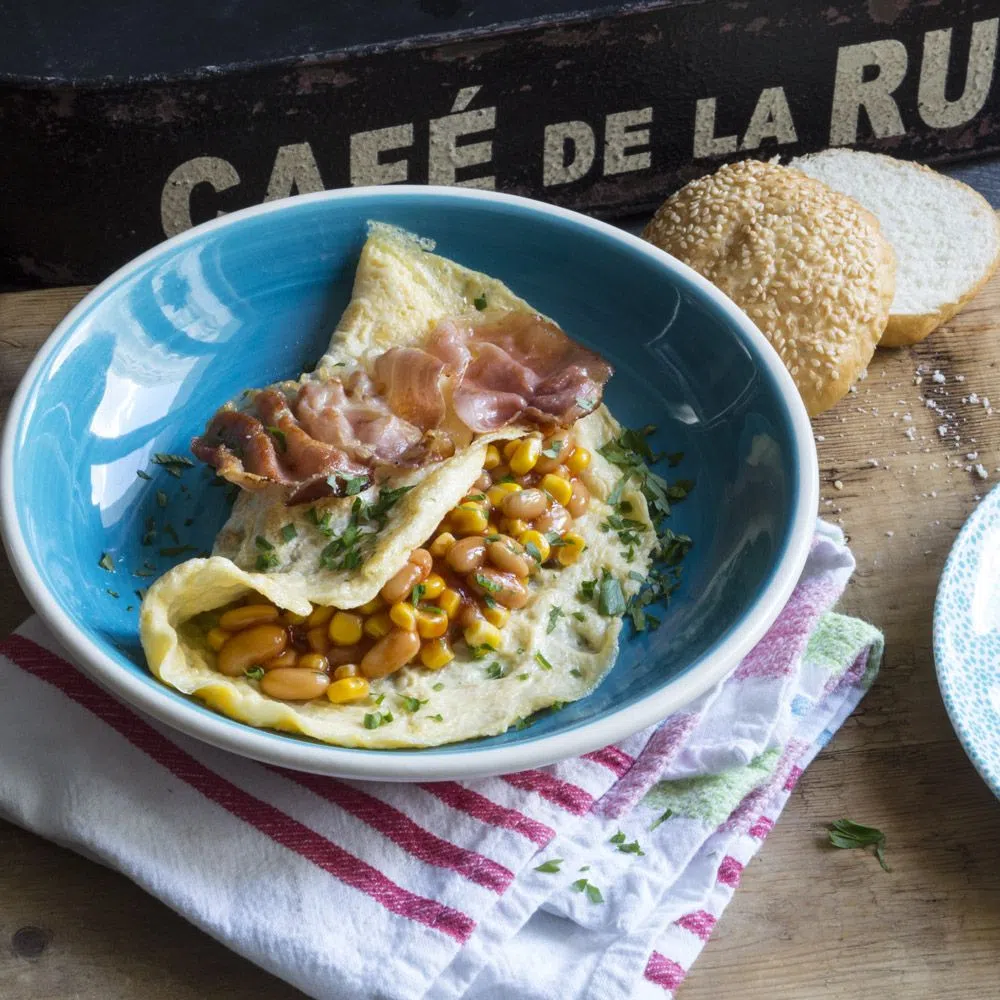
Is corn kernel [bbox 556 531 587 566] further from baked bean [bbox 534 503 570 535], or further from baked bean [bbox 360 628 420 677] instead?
baked bean [bbox 360 628 420 677]

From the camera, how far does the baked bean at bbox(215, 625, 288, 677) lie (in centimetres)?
256

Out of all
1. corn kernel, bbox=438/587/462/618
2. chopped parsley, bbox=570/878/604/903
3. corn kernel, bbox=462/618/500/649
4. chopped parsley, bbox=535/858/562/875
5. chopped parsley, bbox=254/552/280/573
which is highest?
chopped parsley, bbox=254/552/280/573

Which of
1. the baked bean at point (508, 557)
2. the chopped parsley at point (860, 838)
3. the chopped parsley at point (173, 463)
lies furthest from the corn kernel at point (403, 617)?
the chopped parsley at point (860, 838)

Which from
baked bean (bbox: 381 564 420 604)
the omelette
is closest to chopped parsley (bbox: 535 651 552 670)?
the omelette

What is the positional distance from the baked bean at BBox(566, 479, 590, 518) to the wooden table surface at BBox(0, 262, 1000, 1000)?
730 mm

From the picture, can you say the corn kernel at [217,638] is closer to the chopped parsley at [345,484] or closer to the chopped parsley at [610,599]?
the chopped parsley at [345,484]

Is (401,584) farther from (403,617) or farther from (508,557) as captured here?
(508,557)

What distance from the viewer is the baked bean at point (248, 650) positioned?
256 cm

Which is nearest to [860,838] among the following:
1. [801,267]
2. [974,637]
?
[974,637]

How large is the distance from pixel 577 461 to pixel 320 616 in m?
0.76

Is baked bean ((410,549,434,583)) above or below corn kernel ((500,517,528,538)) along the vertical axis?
above

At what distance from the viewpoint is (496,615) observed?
272 cm

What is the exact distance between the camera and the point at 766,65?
13.9ft

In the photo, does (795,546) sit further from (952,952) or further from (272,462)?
(272,462)
